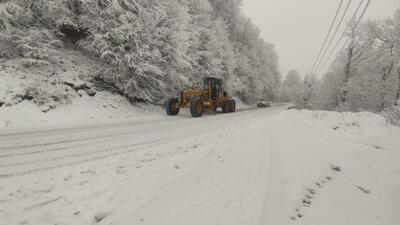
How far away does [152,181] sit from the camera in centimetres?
276

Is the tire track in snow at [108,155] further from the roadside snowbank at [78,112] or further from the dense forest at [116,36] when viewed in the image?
the dense forest at [116,36]

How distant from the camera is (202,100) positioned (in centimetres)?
1299

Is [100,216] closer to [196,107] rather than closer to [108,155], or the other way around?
[108,155]

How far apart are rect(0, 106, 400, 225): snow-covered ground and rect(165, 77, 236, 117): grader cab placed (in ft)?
24.6

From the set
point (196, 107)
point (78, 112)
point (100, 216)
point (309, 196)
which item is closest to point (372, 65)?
point (196, 107)

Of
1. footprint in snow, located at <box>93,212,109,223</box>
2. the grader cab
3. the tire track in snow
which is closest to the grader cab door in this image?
the grader cab

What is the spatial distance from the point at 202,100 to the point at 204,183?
34.3ft

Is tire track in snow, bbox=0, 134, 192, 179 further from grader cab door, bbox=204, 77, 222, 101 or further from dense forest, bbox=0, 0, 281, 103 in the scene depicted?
grader cab door, bbox=204, 77, 222, 101

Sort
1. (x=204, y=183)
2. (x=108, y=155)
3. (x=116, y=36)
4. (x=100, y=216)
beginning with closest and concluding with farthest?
1. (x=100, y=216)
2. (x=204, y=183)
3. (x=108, y=155)
4. (x=116, y=36)

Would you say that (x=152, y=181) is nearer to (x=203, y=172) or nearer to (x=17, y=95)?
(x=203, y=172)

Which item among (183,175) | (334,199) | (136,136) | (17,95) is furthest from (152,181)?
(17,95)

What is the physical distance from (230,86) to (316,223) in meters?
22.8

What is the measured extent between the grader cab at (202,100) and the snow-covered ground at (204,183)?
7.51 meters

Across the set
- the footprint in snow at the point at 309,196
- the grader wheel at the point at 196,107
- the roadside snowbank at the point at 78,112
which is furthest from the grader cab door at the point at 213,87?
the footprint in snow at the point at 309,196
